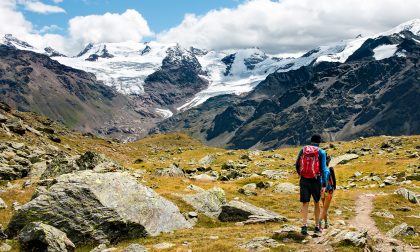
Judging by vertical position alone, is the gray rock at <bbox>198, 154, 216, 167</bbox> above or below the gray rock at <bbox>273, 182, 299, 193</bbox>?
above

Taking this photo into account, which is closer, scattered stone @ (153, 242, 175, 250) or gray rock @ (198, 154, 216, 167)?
scattered stone @ (153, 242, 175, 250)

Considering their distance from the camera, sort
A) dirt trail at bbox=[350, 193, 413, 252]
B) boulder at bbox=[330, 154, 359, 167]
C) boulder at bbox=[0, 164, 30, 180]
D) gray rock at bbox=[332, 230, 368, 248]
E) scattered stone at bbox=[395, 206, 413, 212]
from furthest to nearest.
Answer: boulder at bbox=[330, 154, 359, 167]
boulder at bbox=[0, 164, 30, 180]
scattered stone at bbox=[395, 206, 413, 212]
dirt trail at bbox=[350, 193, 413, 252]
gray rock at bbox=[332, 230, 368, 248]

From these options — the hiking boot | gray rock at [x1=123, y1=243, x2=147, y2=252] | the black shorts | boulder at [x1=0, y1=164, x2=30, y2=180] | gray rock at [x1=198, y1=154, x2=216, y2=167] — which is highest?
gray rock at [x1=198, y1=154, x2=216, y2=167]

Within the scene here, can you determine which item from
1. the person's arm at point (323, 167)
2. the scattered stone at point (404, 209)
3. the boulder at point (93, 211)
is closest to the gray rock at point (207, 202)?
the boulder at point (93, 211)

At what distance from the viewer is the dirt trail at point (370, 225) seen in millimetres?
24823

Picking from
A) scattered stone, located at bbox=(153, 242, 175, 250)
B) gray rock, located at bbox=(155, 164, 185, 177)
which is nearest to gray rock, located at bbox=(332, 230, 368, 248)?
scattered stone, located at bbox=(153, 242, 175, 250)

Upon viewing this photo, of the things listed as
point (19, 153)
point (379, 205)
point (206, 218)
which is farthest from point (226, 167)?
point (206, 218)

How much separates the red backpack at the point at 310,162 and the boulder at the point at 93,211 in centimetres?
1079

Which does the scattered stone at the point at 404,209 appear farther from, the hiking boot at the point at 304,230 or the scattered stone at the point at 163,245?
the scattered stone at the point at 163,245

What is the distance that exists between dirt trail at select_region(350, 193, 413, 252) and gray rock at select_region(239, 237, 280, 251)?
560 centimetres

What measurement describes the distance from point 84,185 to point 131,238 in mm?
4487

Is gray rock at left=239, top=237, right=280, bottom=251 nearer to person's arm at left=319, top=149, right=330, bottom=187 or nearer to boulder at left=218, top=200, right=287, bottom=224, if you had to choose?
person's arm at left=319, top=149, right=330, bottom=187

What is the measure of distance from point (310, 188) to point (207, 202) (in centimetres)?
1421

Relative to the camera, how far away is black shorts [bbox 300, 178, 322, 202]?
2402 cm
